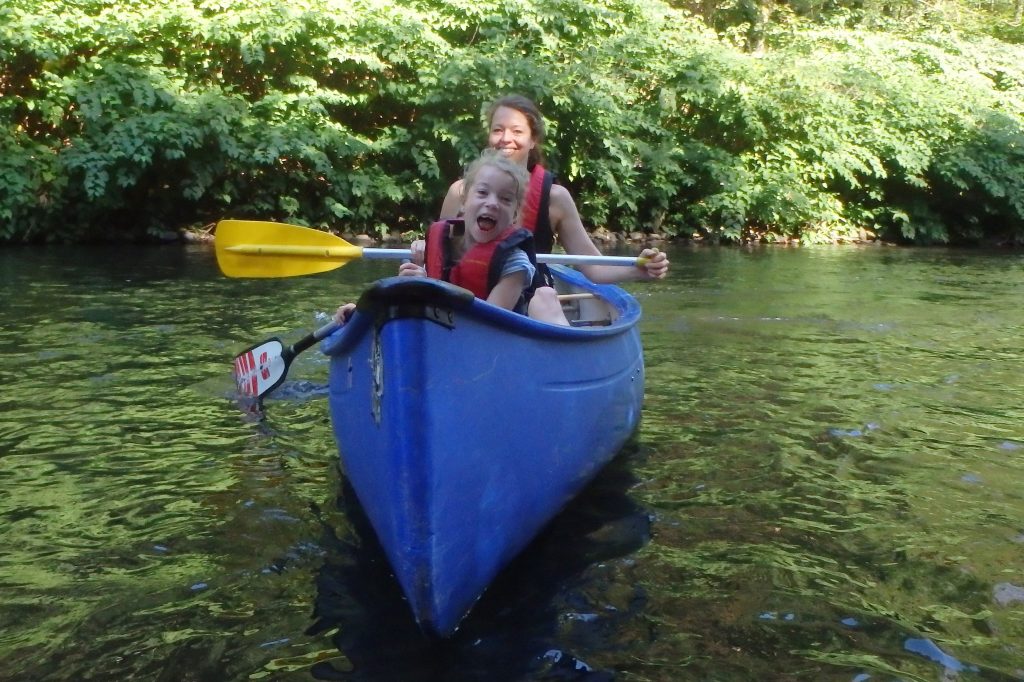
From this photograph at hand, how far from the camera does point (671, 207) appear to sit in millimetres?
15570

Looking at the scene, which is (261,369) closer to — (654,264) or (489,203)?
(654,264)

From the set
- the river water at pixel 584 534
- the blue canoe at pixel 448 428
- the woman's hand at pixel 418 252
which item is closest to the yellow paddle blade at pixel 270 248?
the woman's hand at pixel 418 252

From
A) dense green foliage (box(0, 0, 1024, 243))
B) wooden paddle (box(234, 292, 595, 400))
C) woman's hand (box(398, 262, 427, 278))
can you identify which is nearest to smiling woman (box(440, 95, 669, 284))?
wooden paddle (box(234, 292, 595, 400))

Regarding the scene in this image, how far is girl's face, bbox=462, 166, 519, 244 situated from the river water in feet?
2.76

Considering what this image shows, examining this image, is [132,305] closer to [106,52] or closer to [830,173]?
[106,52]

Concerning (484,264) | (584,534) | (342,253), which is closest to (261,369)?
(342,253)

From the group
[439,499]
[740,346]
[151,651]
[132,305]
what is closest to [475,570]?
[439,499]

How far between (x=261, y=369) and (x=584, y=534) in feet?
6.50

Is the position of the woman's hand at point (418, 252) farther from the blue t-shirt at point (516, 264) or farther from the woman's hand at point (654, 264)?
the woman's hand at point (654, 264)

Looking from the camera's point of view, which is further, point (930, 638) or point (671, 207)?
point (671, 207)

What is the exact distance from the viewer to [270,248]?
4.00 meters

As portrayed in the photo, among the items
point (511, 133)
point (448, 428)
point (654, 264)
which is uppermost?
point (511, 133)

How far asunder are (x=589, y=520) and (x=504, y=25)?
11.7 metres

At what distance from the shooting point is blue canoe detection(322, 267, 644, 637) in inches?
87.7
